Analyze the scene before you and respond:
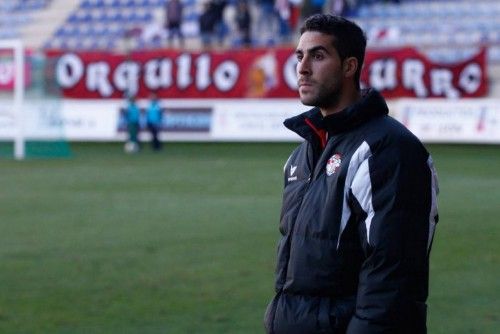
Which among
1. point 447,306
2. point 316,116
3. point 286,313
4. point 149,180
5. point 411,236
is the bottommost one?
point 149,180

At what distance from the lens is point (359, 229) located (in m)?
4.05

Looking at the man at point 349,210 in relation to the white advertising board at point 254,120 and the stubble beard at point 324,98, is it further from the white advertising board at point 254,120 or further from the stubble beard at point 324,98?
the white advertising board at point 254,120

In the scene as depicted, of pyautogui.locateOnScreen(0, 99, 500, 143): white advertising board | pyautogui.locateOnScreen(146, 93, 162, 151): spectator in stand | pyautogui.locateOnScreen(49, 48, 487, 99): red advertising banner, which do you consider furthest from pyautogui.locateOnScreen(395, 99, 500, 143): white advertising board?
pyautogui.locateOnScreen(146, 93, 162, 151): spectator in stand

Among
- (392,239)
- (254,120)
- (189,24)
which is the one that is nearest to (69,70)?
(189,24)

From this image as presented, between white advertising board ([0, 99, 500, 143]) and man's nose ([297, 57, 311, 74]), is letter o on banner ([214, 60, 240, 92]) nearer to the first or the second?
white advertising board ([0, 99, 500, 143])

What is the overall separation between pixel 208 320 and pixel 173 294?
1.21 metres

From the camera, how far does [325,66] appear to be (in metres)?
4.14

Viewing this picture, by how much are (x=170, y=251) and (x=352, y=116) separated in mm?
8706

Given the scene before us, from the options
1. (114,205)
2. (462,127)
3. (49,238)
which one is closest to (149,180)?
(114,205)

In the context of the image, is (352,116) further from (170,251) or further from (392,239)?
(170,251)

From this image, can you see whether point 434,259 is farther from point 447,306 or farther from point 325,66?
point 325,66

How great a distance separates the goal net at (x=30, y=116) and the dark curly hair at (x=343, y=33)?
25040 mm

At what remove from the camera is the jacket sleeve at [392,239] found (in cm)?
389

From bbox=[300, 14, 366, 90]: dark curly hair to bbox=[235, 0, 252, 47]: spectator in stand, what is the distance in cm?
3044
